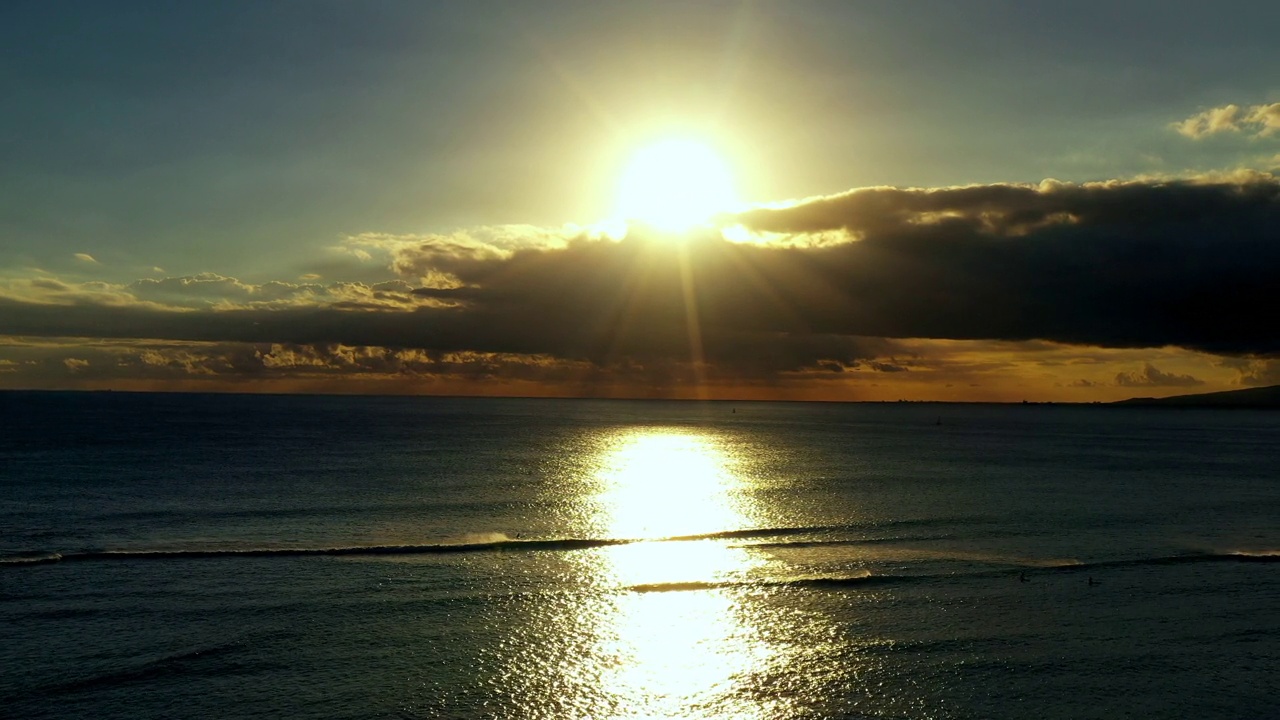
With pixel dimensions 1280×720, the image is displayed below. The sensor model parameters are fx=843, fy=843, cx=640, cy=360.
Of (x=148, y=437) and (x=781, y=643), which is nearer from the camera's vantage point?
(x=781, y=643)

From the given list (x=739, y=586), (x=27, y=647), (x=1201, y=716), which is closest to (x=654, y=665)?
(x=739, y=586)

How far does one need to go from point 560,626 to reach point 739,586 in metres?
11.5

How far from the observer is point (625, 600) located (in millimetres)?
41312

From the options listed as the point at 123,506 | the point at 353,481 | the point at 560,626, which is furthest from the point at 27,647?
the point at 353,481

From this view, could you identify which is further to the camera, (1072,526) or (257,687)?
(1072,526)

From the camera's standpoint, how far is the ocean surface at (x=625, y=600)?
28.7 m

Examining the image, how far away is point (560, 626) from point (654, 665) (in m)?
6.19

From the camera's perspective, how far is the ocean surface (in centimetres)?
2869

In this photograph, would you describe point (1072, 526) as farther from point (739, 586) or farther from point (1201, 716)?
point (1201, 716)

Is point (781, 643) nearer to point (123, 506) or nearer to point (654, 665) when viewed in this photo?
point (654, 665)

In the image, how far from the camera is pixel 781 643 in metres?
34.3

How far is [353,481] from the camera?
87.5 meters

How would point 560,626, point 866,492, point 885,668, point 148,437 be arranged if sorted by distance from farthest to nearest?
1. point 148,437
2. point 866,492
3. point 560,626
4. point 885,668

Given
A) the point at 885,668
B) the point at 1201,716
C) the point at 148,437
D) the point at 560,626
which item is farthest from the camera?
the point at 148,437
